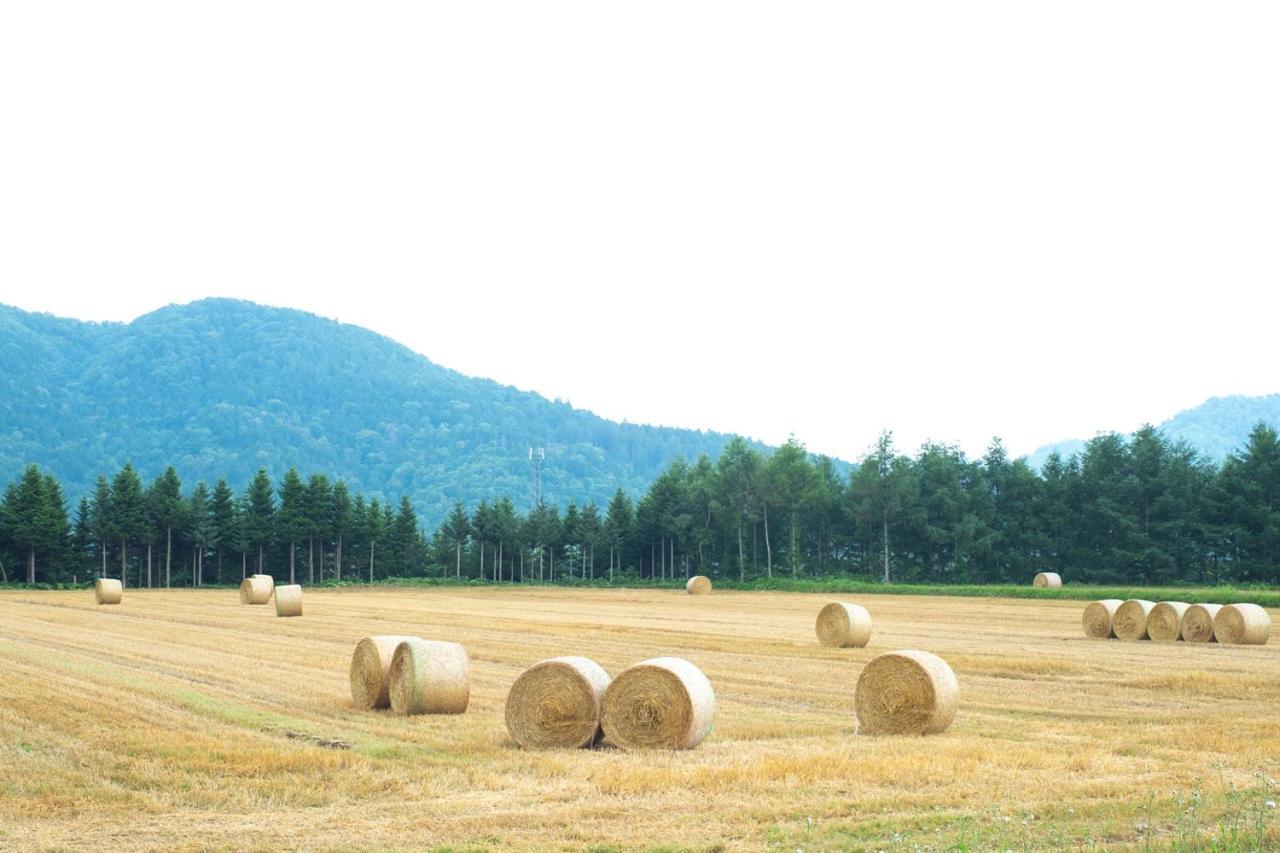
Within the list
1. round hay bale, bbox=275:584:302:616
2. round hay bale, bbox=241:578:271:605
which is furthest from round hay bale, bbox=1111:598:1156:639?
round hay bale, bbox=241:578:271:605

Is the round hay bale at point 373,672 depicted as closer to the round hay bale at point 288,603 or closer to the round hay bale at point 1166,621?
the round hay bale at point 1166,621

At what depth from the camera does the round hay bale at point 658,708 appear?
14797 millimetres

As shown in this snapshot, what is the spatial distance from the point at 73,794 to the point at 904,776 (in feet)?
27.0

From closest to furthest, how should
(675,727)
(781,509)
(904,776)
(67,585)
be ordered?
1. (904,776)
2. (675,727)
3. (67,585)
4. (781,509)

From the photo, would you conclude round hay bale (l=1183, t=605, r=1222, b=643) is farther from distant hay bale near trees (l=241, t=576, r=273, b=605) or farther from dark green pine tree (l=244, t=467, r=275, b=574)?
dark green pine tree (l=244, t=467, r=275, b=574)

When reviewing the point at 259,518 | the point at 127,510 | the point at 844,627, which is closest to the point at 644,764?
the point at 844,627

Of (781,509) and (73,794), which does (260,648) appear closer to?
(73,794)

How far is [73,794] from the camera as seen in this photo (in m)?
12.1

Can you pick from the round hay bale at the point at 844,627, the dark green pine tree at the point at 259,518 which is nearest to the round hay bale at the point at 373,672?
the round hay bale at the point at 844,627

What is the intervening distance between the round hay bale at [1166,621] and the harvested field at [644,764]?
225 inches

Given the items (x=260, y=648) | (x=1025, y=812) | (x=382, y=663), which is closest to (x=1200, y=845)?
(x=1025, y=812)

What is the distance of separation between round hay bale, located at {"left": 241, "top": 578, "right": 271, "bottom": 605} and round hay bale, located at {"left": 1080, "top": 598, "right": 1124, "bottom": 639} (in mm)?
36542

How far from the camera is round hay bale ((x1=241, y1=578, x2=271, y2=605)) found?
5634cm

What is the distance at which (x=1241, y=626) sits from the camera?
31.3m
